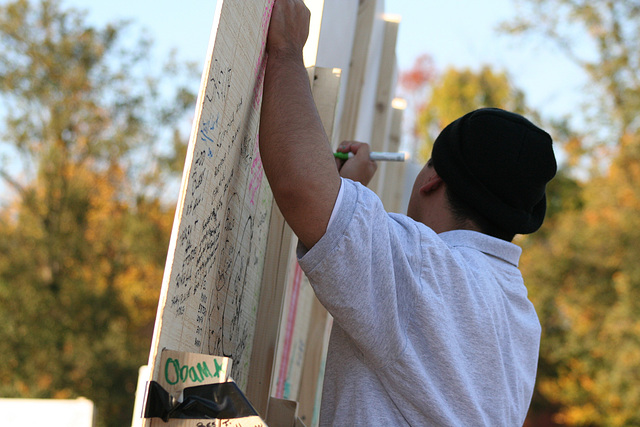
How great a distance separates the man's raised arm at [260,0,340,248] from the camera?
40.8 inches

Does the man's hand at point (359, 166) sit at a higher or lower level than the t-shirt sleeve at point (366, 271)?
higher

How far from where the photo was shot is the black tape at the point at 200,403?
0.97 m

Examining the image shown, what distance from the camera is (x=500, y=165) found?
1280mm

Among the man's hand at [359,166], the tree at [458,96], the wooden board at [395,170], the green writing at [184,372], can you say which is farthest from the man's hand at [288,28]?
the tree at [458,96]

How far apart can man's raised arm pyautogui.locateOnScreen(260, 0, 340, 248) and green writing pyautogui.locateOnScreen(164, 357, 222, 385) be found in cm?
25

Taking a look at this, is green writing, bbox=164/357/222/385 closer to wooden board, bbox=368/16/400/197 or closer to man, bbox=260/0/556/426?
man, bbox=260/0/556/426

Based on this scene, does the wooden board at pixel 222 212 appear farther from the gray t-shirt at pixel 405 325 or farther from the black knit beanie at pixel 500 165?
the black knit beanie at pixel 500 165

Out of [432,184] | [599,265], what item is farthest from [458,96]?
[432,184]

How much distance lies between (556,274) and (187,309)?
11.8 meters

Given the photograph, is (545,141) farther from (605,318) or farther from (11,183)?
(11,183)

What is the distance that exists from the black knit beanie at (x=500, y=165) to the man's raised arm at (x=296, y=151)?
1.12 ft

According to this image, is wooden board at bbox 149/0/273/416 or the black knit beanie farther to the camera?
the black knit beanie

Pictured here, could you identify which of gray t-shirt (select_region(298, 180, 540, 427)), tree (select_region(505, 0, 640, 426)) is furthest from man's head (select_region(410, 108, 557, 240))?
tree (select_region(505, 0, 640, 426))

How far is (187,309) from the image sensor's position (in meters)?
1.05
